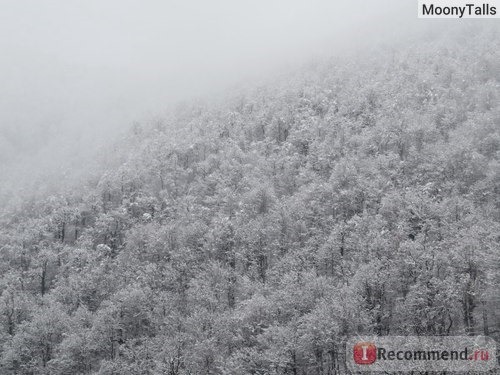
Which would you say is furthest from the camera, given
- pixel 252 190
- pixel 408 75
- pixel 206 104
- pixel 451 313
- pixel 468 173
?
pixel 206 104

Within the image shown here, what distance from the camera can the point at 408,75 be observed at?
12531cm

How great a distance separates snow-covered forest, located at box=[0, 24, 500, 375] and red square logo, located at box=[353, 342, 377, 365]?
7.81 feet

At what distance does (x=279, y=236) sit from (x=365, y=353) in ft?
113

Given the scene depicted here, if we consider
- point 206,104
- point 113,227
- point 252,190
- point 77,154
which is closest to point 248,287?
point 252,190

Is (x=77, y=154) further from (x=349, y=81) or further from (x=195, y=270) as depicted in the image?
(x=195, y=270)

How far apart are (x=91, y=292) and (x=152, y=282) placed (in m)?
11.9

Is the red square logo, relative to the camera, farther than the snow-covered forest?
No

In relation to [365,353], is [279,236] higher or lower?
higher

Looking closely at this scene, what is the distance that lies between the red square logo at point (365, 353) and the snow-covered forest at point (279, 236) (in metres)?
2.38

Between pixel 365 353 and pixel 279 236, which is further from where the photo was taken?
pixel 279 236

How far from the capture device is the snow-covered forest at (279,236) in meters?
57.4

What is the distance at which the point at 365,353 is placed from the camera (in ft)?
164

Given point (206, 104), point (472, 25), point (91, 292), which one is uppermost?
point (472, 25)

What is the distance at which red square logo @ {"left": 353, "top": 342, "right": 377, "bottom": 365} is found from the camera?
49225 mm
